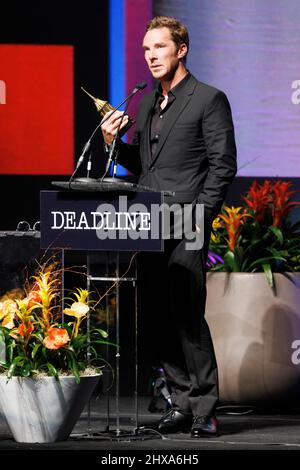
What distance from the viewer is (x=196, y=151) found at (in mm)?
4824

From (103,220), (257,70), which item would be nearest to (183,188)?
(103,220)

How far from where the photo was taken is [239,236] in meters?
5.95

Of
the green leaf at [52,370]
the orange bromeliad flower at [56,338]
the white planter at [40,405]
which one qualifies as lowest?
the white planter at [40,405]

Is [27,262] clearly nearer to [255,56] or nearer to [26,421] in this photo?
[26,421]

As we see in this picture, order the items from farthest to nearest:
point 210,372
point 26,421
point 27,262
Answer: point 27,262
point 210,372
point 26,421

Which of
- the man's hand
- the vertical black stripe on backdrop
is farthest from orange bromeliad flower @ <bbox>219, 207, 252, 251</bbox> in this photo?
the man's hand

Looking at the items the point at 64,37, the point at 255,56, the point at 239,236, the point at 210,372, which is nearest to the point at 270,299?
the point at 239,236

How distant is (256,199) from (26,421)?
2066 millimetres

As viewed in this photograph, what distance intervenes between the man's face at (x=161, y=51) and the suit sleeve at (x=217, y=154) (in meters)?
0.23

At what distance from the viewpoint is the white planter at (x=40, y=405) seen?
4.41 metres

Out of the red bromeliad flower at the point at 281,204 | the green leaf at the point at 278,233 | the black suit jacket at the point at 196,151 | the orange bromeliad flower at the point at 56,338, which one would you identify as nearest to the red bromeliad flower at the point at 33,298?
the orange bromeliad flower at the point at 56,338

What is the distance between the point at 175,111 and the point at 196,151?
19cm

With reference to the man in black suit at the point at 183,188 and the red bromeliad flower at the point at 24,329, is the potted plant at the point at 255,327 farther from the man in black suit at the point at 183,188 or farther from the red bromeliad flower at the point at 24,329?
the red bromeliad flower at the point at 24,329

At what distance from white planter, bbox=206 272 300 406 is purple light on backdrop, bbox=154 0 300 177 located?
876 mm
